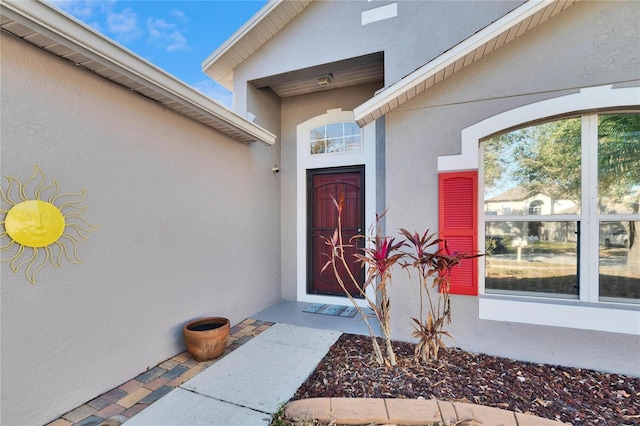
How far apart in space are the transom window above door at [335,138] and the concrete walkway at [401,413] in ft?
13.4

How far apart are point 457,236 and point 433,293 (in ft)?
2.59

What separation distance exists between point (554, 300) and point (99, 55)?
5287mm

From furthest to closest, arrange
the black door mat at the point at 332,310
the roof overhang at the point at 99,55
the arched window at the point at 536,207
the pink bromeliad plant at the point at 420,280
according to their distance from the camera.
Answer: the black door mat at the point at 332,310
the arched window at the point at 536,207
the pink bromeliad plant at the point at 420,280
the roof overhang at the point at 99,55

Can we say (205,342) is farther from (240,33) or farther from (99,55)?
(240,33)

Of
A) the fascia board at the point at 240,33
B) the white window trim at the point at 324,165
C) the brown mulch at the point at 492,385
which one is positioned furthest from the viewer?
the white window trim at the point at 324,165

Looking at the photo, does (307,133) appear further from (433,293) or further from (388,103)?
(433,293)

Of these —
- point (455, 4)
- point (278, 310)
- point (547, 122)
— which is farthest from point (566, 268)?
point (278, 310)

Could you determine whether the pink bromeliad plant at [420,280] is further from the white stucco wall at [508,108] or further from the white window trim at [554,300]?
the white window trim at [554,300]

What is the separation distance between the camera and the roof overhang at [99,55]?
207 cm

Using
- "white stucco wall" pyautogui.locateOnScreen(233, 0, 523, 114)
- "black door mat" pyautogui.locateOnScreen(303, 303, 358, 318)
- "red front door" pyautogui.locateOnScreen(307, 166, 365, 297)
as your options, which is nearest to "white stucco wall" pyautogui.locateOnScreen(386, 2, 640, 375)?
"white stucco wall" pyautogui.locateOnScreen(233, 0, 523, 114)

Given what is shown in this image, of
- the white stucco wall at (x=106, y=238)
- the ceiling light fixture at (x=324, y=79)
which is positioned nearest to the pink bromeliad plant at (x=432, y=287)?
the white stucco wall at (x=106, y=238)

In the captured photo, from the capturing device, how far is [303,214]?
578 centimetres

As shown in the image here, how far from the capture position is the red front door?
216 inches

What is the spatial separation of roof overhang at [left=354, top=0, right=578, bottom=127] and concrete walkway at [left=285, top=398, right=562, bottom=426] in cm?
325
